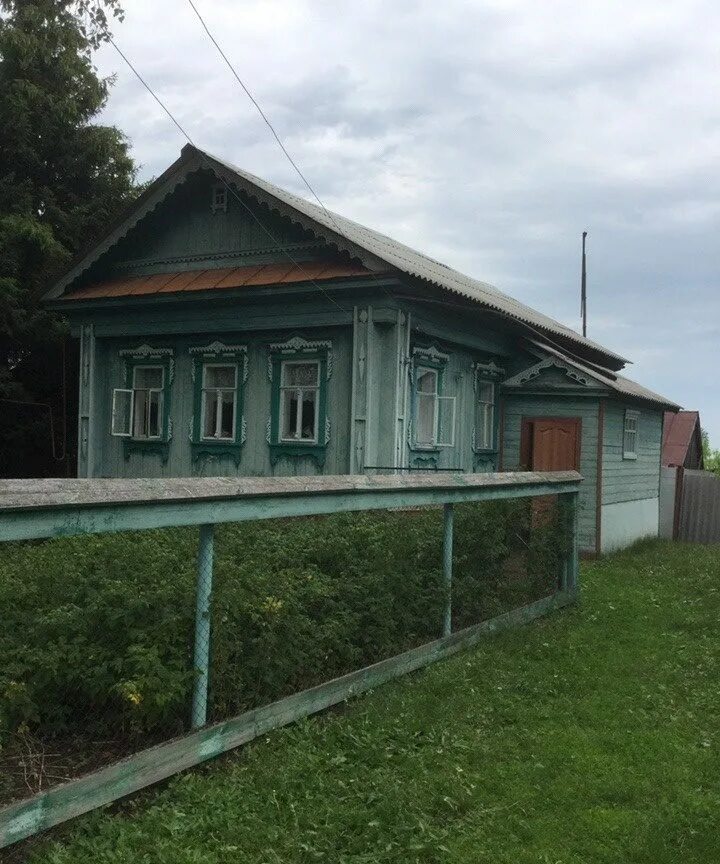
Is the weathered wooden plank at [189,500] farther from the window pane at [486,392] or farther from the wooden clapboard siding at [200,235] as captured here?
the window pane at [486,392]

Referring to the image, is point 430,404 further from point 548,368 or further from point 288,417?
point 288,417

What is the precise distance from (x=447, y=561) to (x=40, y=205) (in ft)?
55.7

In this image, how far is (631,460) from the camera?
1567 cm

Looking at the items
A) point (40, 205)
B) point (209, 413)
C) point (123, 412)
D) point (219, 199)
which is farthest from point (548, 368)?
point (40, 205)

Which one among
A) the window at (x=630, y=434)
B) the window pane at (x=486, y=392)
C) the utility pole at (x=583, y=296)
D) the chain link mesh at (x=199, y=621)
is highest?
the utility pole at (x=583, y=296)

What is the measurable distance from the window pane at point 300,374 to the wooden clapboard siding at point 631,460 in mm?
4779

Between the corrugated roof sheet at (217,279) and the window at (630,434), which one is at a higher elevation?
the corrugated roof sheet at (217,279)

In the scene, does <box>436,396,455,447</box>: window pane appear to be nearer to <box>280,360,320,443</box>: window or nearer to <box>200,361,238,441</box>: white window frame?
<box>280,360,320,443</box>: window

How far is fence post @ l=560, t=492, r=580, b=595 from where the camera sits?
8.79 metres

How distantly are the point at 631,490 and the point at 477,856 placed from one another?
13.2m

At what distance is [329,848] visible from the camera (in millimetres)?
3449

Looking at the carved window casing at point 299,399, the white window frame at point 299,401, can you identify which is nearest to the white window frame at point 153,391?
the carved window casing at point 299,399

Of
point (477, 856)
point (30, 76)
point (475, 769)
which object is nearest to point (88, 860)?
point (477, 856)

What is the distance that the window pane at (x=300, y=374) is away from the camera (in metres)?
13.4
